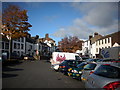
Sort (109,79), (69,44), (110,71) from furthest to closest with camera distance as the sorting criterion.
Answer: (69,44) → (110,71) → (109,79)

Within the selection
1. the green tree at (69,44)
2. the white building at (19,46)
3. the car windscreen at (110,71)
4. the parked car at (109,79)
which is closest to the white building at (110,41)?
the green tree at (69,44)

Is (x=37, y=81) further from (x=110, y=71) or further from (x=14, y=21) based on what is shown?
(x=14, y=21)

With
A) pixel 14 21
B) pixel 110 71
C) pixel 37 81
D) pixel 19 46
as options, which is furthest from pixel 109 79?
pixel 19 46

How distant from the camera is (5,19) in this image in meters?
29.4

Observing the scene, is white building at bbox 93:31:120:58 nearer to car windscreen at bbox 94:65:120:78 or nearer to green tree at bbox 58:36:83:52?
green tree at bbox 58:36:83:52

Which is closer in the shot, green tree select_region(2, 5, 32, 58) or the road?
the road

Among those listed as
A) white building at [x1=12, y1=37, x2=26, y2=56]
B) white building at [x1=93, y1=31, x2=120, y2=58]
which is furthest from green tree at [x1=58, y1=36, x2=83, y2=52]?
white building at [x1=12, y1=37, x2=26, y2=56]

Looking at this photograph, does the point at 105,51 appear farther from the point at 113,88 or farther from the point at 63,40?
the point at 63,40

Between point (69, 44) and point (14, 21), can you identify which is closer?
point (14, 21)

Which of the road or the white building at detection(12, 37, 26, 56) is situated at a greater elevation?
the white building at detection(12, 37, 26, 56)

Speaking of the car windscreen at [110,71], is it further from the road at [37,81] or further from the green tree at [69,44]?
the green tree at [69,44]

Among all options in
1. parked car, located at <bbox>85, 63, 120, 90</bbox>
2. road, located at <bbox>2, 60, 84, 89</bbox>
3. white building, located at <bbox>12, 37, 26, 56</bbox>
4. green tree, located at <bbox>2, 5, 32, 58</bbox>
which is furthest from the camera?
white building, located at <bbox>12, 37, 26, 56</bbox>

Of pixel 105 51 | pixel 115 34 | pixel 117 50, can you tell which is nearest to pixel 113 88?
pixel 117 50

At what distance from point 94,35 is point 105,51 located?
37.0m
